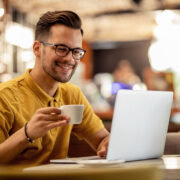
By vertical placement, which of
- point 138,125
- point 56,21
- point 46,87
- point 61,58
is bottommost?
point 138,125

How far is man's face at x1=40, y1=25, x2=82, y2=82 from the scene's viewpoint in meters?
1.92

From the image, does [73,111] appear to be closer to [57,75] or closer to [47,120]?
[47,120]

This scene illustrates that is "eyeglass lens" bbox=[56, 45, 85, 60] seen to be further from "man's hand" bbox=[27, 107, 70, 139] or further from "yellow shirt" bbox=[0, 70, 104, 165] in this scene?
"man's hand" bbox=[27, 107, 70, 139]

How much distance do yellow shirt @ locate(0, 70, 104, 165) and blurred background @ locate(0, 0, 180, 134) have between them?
6.64ft

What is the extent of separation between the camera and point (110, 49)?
598 inches

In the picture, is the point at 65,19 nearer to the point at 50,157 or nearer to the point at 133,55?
the point at 50,157

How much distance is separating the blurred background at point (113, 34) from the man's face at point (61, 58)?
6.69 ft

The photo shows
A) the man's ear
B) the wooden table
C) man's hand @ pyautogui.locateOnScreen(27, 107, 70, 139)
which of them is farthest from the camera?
the man's ear

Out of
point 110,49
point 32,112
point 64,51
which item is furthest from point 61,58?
point 110,49

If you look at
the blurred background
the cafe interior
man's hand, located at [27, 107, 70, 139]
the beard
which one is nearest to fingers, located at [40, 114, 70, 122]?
man's hand, located at [27, 107, 70, 139]

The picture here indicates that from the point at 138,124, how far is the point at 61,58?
0.57 metres

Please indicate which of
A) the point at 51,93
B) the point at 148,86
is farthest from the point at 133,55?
the point at 51,93

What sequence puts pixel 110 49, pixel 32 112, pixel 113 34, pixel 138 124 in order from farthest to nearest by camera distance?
pixel 110 49 < pixel 113 34 < pixel 32 112 < pixel 138 124

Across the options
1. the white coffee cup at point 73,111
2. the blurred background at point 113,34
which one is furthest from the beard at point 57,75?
the blurred background at point 113,34
